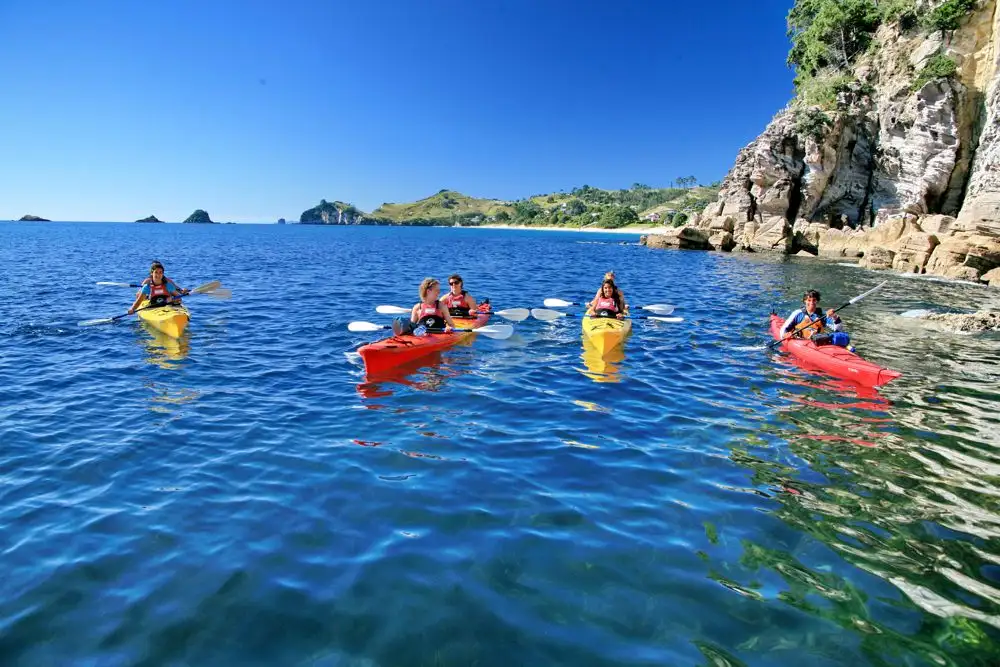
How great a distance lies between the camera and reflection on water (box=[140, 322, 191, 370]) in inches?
440

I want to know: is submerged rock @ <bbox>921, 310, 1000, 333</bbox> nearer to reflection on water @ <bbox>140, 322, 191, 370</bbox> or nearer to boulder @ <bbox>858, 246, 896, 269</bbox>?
reflection on water @ <bbox>140, 322, 191, 370</bbox>

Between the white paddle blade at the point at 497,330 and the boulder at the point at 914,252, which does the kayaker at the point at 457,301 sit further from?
the boulder at the point at 914,252

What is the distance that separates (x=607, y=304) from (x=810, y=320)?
4.38 metres

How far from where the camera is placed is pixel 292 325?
1541 cm

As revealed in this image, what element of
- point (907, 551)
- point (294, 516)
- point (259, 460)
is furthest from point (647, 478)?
point (259, 460)

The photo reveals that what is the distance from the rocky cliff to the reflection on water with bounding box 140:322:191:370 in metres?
32.1

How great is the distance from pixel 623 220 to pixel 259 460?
16417 centimetres

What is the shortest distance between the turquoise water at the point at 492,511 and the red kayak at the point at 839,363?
328 millimetres

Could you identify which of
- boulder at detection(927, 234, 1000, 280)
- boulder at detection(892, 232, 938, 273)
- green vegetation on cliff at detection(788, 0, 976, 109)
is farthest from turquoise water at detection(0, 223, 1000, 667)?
green vegetation on cliff at detection(788, 0, 976, 109)

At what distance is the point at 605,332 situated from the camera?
12711 millimetres

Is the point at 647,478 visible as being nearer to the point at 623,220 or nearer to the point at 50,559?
Answer: the point at 50,559

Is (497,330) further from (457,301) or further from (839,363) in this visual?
(839,363)

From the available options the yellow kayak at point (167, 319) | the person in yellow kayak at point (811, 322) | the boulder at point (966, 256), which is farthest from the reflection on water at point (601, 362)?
the boulder at point (966, 256)

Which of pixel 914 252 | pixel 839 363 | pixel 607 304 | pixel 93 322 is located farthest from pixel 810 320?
pixel 914 252
